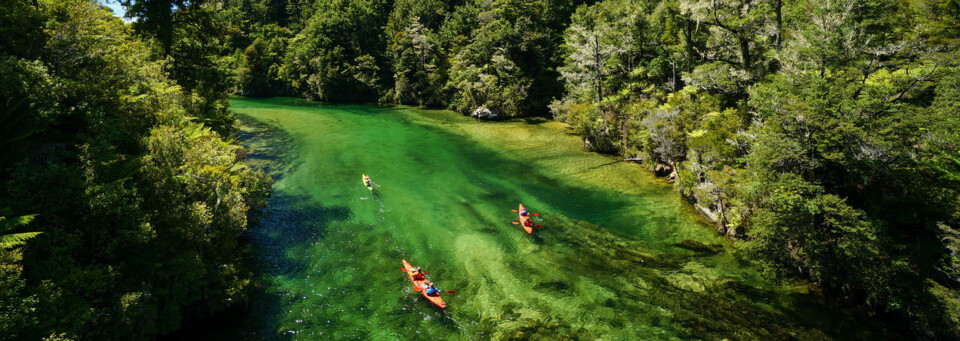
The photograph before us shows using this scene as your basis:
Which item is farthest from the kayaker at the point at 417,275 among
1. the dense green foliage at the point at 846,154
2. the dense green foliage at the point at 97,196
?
the dense green foliage at the point at 846,154

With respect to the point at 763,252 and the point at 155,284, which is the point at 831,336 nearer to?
the point at 763,252

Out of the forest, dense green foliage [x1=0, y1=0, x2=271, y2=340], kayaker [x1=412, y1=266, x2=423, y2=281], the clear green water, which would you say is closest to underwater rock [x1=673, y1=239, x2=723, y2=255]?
the clear green water

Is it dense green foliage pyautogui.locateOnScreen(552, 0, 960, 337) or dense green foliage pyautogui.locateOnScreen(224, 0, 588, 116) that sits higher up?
dense green foliage pyautogui.locateOnScreen(224, 0, 588, 116)

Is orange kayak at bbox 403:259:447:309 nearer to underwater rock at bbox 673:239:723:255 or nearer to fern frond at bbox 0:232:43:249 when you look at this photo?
fern frond at bbox 0:232:43:249

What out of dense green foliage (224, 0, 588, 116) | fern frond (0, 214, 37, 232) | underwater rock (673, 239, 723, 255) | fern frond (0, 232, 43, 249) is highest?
dense green foliage (224, 0, 588, 116)

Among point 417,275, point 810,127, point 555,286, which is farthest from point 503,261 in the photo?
point 810,127

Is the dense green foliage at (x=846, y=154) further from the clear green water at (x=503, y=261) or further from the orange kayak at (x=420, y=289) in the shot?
the orange kayak at (x=420, y=289)
